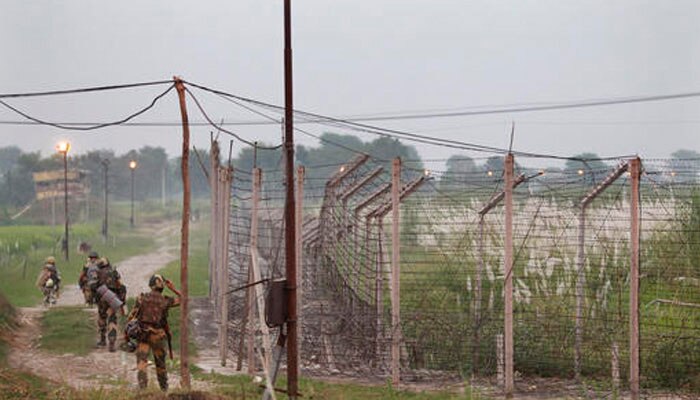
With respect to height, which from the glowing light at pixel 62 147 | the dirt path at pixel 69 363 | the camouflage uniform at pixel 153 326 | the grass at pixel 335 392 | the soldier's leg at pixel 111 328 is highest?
the glowing light at pixel 62 147

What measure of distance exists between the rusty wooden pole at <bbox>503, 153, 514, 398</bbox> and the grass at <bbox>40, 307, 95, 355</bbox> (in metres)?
7.57

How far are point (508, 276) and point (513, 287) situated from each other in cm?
236

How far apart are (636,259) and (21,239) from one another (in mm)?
33851

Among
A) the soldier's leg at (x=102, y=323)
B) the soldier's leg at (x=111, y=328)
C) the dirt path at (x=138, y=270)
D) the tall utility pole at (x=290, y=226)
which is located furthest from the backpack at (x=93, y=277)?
the tall utility pole at (x=290, y=226)

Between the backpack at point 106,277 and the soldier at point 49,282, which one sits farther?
the soldier at point 49,282

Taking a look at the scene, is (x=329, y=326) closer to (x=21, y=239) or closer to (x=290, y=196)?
(x=290, y=196)

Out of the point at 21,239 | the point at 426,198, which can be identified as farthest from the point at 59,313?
the point at 21,239

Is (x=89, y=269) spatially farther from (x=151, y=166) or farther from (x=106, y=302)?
(x=151, y=166)

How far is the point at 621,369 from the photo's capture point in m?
11.2

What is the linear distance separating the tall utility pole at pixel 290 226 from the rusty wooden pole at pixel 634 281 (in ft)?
13.7

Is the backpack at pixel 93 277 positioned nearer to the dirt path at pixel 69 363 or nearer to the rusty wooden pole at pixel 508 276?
the dirt path at pixel 69 363

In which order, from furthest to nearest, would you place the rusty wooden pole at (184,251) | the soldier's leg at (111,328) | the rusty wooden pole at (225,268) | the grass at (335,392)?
the soldier's leg at (111,328) < the rusty wooden pole at (225,268) < the grass at (335,392) < the rusty wooden pole at (184,251)

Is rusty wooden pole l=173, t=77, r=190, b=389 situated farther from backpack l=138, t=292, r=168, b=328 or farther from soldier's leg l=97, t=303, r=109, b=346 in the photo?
soldier's leg l=97, t=303, r=109, b=346

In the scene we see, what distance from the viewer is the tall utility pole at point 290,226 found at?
8.37 metres
